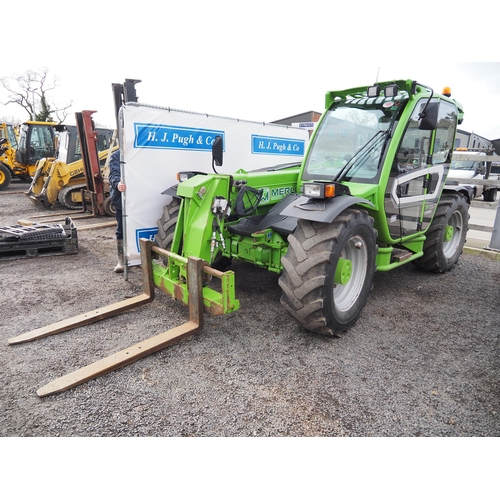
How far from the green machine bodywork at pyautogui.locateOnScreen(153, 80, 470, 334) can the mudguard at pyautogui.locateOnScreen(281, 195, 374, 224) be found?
1cm

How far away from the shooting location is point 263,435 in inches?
89.5

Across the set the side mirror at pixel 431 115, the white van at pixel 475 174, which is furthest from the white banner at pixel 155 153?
the white van at pixel 475 174

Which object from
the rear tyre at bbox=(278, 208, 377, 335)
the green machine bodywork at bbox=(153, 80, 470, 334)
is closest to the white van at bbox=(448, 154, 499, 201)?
the green machine bodywork at bbox=(153, 80, 470, 334)

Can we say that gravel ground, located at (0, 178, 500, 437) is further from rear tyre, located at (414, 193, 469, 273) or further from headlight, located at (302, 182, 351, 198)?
headlight, located at (302, 182, 351, 198)

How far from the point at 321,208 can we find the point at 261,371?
1460mm

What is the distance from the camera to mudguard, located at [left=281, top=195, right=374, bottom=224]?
303 centimetres

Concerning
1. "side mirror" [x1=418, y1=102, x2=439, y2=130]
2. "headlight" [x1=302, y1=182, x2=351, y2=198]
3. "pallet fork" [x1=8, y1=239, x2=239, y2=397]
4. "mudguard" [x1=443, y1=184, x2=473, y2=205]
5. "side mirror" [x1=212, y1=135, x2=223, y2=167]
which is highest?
"side mirror" [x1=418, y1=102, x2=439, y2=130]

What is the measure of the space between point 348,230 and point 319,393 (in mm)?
1379

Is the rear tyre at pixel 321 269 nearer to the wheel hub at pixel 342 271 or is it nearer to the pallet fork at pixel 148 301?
the wheel hub at pixel 342 271

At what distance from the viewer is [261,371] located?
2924mm

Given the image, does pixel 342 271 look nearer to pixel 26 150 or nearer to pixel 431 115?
pixel 431 115

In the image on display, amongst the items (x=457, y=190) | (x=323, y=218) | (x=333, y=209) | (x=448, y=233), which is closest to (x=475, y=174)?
(x=457, y=190)

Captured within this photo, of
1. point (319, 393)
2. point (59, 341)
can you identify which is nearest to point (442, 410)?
point (319, 393)

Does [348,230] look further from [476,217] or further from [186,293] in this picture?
[476,217]
